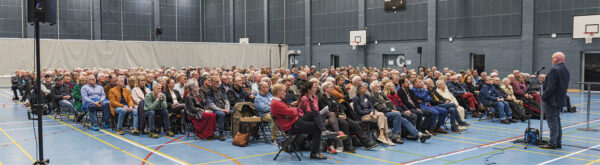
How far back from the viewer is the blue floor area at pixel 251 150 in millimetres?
6895

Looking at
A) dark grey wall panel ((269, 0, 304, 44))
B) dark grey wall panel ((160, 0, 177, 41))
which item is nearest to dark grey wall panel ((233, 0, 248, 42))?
dark grey wall panel ((269, 0, 304, 44))

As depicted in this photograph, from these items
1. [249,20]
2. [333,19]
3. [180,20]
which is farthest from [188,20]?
[333,19]

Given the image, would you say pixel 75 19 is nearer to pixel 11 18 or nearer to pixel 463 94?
pixel 11 18

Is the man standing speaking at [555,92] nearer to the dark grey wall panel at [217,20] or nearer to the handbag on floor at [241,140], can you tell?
the handbag on floor at [241,140]

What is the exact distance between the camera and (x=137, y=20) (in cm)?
3609

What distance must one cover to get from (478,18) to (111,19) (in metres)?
26.4

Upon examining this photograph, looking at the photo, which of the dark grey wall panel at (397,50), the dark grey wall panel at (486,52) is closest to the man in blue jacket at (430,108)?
the dark grey wall panel at (486,52)

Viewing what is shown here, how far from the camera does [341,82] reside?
384 inches

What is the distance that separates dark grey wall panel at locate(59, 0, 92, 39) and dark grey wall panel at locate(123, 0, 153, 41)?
2.64 metres

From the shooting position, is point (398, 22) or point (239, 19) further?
point (239, 19)

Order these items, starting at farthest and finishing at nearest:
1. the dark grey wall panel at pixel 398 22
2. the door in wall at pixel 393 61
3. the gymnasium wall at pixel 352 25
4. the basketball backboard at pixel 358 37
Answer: the basketball backboard at pixel 358 37
the door in wall at pixel 393 61
the dark grey wall panel at pixel 398 22
the gymnasium wall at pixel 352 25

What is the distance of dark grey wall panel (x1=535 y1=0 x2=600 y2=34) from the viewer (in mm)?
19234

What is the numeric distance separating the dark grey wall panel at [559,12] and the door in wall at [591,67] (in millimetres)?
1365

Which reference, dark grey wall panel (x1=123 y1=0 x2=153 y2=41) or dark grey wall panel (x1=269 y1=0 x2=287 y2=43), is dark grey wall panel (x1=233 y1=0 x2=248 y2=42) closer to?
dark grey wall panel (x1=269 y1=0 x2=287 y2=43)
